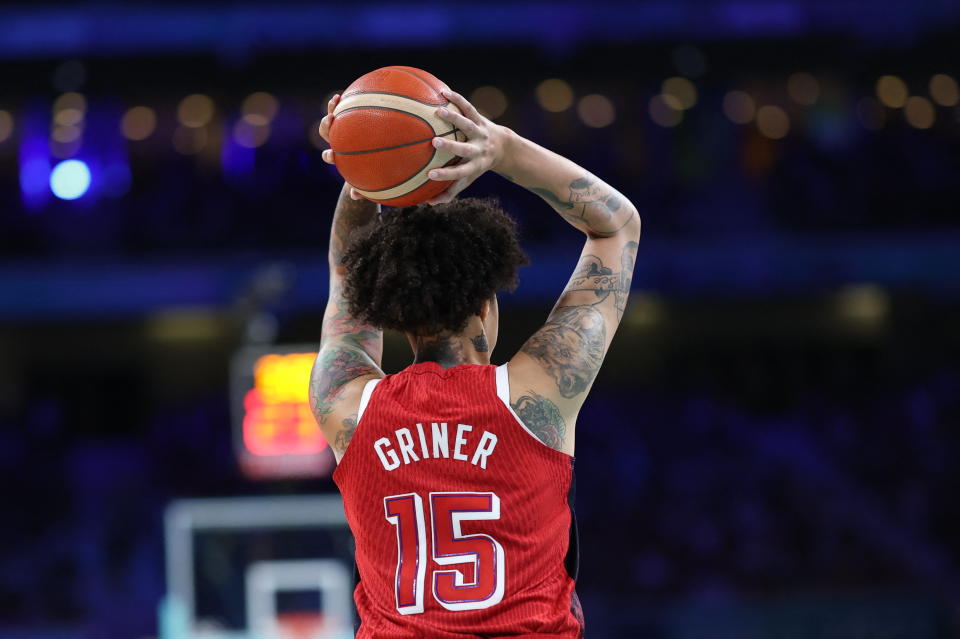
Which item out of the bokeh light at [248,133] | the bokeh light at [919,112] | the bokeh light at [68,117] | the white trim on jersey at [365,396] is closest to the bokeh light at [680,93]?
the bokeh light at [919,112]

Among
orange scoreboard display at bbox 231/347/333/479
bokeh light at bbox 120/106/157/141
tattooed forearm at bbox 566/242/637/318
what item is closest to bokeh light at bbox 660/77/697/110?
bokeh light at bbox 120/106/157/141

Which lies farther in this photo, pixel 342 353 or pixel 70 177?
pixel 70 177

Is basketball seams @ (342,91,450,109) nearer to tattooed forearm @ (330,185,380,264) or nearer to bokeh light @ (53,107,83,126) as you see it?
tattooed forearm @ (330,185,380,264)

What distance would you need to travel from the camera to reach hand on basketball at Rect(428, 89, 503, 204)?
203 centimetres

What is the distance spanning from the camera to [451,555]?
201cm

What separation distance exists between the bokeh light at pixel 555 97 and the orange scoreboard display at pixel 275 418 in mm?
9109

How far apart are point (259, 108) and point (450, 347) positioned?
15.5 meters

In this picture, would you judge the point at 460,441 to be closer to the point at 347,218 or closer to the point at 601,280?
the point at 601,280

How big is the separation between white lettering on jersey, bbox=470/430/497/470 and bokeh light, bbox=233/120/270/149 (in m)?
15.6

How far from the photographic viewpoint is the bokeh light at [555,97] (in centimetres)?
1761

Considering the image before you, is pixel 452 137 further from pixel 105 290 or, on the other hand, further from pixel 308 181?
pixel 308 181

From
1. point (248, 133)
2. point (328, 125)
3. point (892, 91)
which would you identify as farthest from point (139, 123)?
point (328, 125)

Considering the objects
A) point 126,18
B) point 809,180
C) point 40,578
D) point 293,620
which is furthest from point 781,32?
point 40,578

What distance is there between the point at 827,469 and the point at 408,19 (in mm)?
6994
